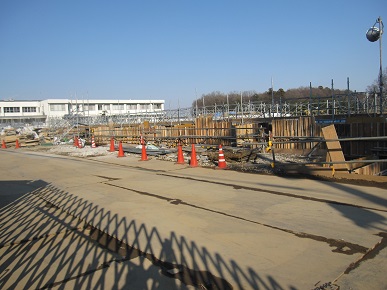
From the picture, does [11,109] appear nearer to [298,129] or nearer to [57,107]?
[57,107]

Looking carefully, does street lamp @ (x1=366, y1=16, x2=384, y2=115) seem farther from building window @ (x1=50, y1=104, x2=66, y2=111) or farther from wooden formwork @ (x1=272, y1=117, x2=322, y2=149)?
building window @ (x1=50, y1=104, x2=66, y2=111)

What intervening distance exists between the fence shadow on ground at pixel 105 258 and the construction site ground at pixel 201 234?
2 cm

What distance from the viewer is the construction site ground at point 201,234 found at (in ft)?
13.7

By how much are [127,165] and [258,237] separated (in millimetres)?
11410

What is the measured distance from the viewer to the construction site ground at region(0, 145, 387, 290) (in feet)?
13.7

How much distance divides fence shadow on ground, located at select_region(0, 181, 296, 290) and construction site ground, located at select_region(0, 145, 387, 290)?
0.02 m

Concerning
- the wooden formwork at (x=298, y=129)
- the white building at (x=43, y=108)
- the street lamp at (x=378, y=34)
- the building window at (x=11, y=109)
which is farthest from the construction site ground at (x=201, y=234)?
the building window at (x=11, y=109)

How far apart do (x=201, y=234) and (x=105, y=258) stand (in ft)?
5.40

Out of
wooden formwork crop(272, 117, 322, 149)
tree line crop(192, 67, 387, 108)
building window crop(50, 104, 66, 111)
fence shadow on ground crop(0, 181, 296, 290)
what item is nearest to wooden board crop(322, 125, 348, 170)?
wooden formwork crop(272, 117, 322, 149)

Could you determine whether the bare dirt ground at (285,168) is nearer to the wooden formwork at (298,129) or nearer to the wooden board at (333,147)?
the wooden board at (333,147)

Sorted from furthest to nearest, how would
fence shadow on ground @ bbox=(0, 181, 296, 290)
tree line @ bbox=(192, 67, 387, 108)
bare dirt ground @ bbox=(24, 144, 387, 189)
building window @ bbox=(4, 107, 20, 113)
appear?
building window @ bbox=(4, 107, 20, 113) < tree line @ bbox=(192, 67, 387, 108) < bare dirt ground @ bbox=(24, 144, 387, 189) < fence shadow on ground @ bbox=(0, 181, 296, 290)

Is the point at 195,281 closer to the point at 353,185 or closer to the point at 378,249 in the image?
the point at 378,249

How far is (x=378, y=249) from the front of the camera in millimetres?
4824

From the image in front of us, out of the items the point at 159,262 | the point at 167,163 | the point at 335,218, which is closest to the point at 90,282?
the point at 159,262
